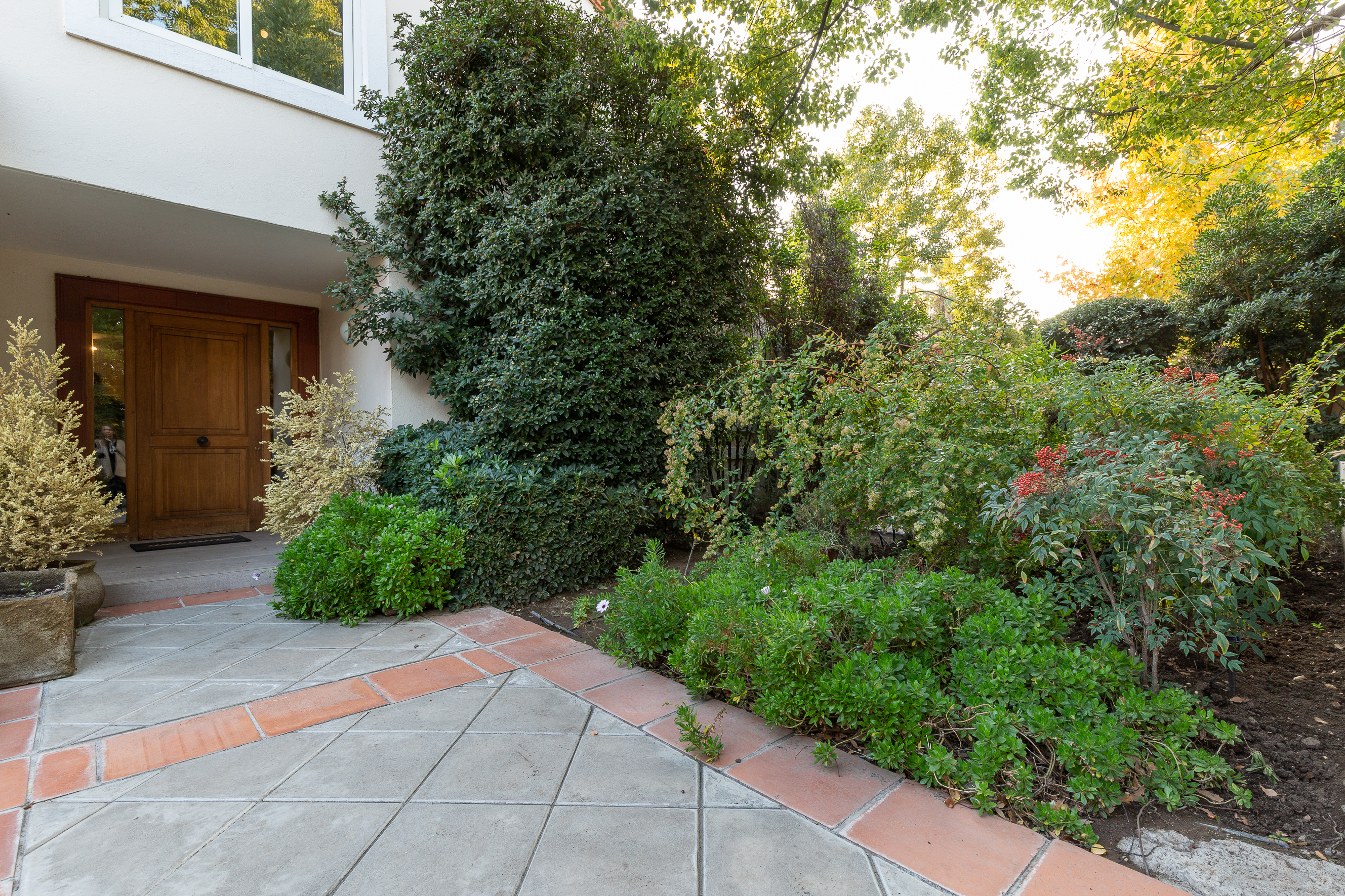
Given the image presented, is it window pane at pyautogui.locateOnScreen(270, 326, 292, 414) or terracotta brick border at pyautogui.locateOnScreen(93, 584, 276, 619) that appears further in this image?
window pane at pyautogui.locateOnScreen(270, 326, 292, 414)

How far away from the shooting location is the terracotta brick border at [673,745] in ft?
4.90

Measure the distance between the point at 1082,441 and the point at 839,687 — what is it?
139 cm

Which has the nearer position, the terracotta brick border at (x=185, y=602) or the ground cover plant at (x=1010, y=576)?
the ground cover plant at (x=1010, y=576)

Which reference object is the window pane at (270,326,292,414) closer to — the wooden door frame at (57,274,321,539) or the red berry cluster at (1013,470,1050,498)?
the wooden door frame at (57,274,321,539)

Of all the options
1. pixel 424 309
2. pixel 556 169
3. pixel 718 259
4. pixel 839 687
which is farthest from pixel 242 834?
pixel 718 259

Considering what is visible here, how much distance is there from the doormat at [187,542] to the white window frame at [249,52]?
3.71 metres

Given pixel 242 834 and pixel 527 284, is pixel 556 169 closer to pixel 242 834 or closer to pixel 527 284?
pixel 527 284

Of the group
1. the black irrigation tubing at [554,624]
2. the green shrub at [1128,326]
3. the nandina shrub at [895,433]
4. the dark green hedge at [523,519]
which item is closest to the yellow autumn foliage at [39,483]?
the dark green hedge at [523,519]

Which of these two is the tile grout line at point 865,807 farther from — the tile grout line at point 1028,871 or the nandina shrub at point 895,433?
the nandina shrub at point 895,433

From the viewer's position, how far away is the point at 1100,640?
206cm

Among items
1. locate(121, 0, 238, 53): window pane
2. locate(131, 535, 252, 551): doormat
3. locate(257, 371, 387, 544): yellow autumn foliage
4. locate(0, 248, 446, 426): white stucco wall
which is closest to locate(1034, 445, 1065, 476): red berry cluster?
locate(257, 371, 387, 544): yellow autumn foliage

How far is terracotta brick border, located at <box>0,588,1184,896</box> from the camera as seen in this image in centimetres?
149

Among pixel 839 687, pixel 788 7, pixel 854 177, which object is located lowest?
pixel 839 687

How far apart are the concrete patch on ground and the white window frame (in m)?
6.02
